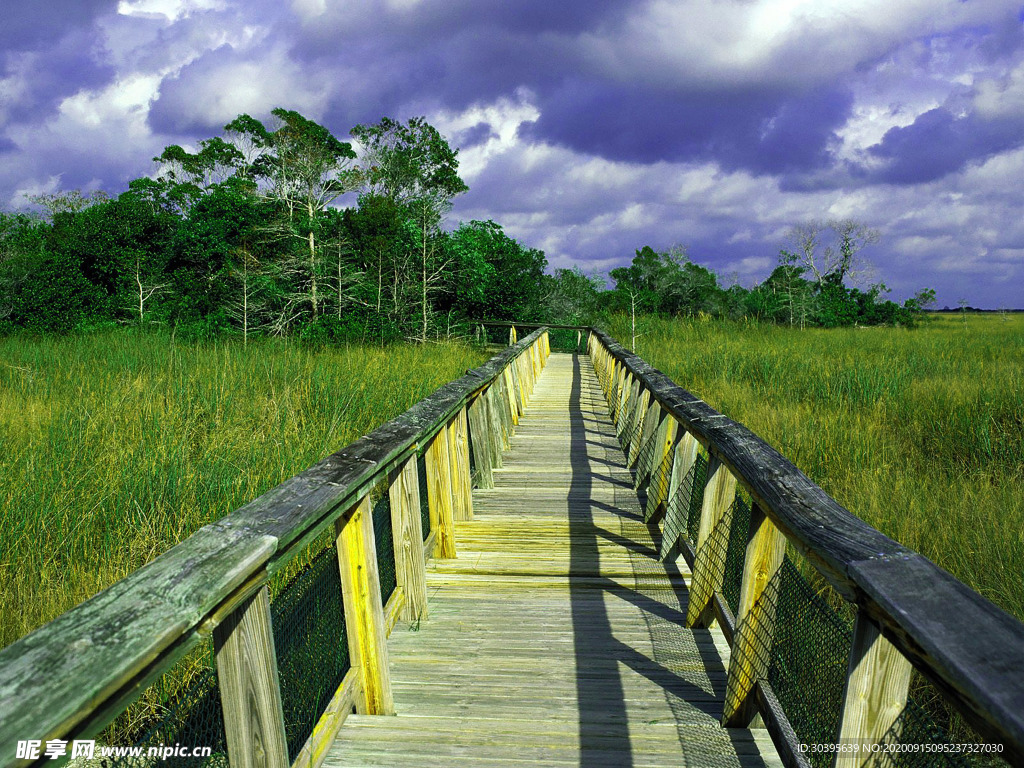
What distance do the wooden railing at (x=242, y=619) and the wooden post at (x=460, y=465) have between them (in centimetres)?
82

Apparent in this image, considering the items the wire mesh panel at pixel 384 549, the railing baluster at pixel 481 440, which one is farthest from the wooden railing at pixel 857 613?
the railing baluster at pixel 481 440

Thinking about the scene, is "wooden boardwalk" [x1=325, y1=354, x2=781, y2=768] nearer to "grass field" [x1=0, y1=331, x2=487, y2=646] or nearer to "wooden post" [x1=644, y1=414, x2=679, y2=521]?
"wooden post" [x1=644, y1=414, x2=679, y2=521]

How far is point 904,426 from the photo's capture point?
7.42 m

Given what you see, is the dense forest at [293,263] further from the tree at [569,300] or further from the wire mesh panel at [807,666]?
the wire mesh panel at [807,666]

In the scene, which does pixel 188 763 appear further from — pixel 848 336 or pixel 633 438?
pixel 848 336

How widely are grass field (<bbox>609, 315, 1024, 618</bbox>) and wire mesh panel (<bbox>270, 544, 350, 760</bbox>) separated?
3.15 metres

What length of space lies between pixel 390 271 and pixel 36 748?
28546 millimetres

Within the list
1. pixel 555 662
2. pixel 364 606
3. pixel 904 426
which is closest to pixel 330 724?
pixel 364 606

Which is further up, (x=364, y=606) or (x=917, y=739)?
(x=364, y=606)

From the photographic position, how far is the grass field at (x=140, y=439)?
362 centimetres

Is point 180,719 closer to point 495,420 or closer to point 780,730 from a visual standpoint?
point 780,730

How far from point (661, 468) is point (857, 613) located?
3261 millimetres

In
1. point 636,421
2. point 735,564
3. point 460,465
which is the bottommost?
point 735,564

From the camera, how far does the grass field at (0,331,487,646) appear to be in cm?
362
